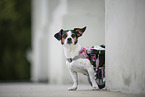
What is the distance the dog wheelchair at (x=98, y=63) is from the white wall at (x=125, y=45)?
0.33 m

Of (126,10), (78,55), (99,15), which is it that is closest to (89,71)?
(78,55)

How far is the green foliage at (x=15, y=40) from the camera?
29391mm

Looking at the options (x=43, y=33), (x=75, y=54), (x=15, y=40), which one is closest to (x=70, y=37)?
(x=75, y=54)

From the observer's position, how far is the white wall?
5066mm

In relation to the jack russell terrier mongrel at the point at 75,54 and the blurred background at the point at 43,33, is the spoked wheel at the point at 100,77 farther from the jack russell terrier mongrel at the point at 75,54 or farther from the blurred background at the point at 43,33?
the blurred background at the point at 43,33

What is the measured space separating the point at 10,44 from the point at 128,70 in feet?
85.1

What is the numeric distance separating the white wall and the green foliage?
23177 mm

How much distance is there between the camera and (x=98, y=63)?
674 cm

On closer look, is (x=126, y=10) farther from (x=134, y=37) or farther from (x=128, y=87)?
(x=128, y=87)

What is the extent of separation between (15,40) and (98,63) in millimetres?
25268

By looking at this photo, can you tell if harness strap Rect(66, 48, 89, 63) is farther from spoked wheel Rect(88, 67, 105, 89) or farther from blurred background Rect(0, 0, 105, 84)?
blurred background Rect(0, 0, 105, 84)

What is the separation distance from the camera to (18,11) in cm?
2962

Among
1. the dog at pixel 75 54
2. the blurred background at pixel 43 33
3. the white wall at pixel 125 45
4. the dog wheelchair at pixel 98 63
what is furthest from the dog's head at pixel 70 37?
the blurred background at pixel 43 33

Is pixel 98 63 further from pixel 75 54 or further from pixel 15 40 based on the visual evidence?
pixel 15 40
